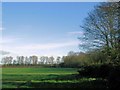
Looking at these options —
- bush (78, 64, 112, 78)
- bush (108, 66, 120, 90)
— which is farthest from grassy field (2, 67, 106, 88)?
bush (108, 66, 120, 90)

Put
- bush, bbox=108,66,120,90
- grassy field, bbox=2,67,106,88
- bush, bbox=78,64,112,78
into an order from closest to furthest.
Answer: bush, bbox=108,66,120,90 → grassy field, bbox=2,67,106,88 → bush, bbox=78,64,112,78

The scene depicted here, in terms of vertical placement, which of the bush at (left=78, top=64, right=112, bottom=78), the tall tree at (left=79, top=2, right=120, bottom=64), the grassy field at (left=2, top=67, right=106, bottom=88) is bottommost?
the grassy field at (left=2, top=67, right=106, bottom=88)

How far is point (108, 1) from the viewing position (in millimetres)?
36812

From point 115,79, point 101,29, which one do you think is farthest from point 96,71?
point 115,79

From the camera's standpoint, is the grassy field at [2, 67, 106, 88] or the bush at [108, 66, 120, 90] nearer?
the bush at [108, 66, 120, 90]

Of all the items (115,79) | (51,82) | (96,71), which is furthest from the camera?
(96,71)

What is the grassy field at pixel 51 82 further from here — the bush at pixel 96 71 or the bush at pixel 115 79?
the bush at pixel 115 79

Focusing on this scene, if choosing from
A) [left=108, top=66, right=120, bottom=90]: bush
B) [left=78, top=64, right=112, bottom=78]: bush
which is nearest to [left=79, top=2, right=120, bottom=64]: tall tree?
[left=78, top=64, right=112, bottom=78]: bush

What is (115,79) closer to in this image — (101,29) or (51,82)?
(51,82)

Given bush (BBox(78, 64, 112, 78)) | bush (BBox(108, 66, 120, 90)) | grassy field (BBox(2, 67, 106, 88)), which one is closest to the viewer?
bush (BBox(108, 66, 120, 90))

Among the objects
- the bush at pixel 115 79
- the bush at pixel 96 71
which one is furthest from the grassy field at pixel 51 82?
the bush at pixel 115 79

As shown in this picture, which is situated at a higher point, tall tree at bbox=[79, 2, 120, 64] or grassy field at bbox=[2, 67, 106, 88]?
tall tree at bbox=[79, 2, 120, 64]

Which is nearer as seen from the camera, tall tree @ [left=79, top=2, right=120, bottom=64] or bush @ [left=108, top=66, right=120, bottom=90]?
bush @ [left=108, top=66, right=120, bottom=90]

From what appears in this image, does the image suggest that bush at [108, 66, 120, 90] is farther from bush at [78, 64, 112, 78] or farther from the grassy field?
bush at [78, 64, 112, 78]
